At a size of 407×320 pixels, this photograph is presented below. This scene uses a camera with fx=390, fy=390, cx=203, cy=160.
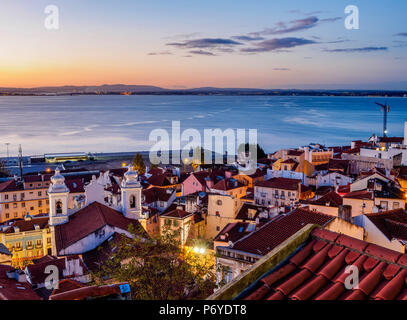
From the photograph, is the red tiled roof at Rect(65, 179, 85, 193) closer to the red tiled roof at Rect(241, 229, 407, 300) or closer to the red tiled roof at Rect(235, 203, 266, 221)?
the red tiled roof at Rect(235, 203, 266, 221)

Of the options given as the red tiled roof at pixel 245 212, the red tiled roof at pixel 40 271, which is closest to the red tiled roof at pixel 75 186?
the red tiled roof at pixel 245 212

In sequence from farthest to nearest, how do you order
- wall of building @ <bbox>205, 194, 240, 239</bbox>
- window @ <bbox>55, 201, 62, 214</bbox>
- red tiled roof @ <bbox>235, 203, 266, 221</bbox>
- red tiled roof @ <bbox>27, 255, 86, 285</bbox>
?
wall of building @ <bbox>205, 194, 240, 239</bbox>, red tiled roof @ <bbox>235, 203, 266, 221</bbox>, window @ <bbox>55, 201, 62, 214</bbox>, red tiled roof @ <bbox>27, 255, 86, 285</bbox>

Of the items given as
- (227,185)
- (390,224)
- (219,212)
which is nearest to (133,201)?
(219,212)

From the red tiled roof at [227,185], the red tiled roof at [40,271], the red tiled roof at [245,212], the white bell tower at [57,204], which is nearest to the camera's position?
the red tiled roof at [40,271]

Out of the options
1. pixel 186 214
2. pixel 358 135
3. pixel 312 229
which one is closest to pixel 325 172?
pixel 186 214

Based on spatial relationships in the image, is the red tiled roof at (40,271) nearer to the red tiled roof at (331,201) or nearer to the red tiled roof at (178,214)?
the red tiled roof at (178,214)

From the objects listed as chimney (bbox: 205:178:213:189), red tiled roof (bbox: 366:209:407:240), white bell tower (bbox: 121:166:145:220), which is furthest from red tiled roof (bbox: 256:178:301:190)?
red tiled roof (bbox: 366:209:407:240)

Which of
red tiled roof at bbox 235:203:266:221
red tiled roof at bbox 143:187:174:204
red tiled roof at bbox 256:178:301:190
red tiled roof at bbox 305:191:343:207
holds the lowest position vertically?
red tiled roof at bbox 143:187:174:204
